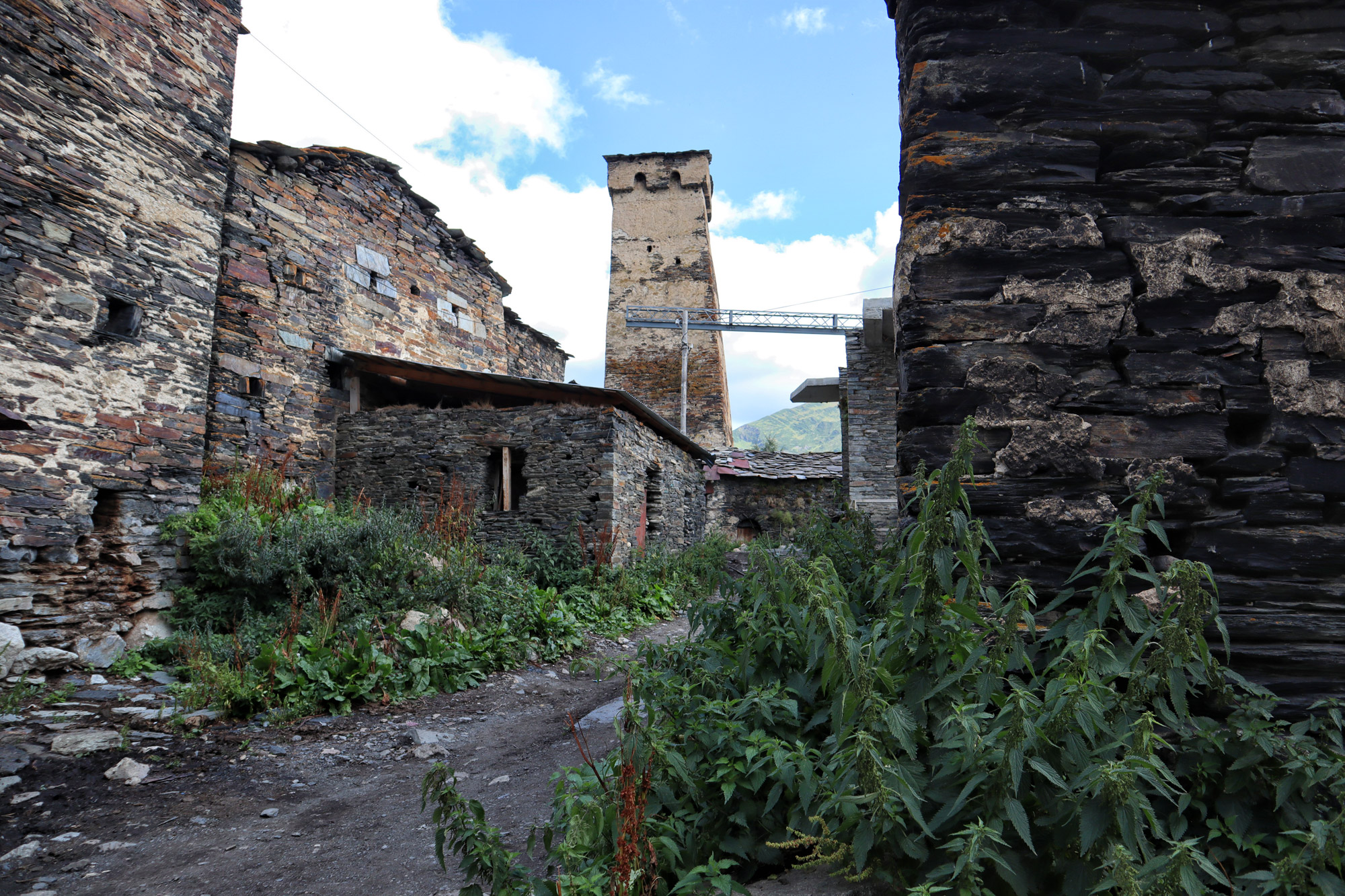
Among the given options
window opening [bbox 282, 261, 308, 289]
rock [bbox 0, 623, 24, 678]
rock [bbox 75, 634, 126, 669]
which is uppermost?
window opening [bbox 282, 261, 308, 289]

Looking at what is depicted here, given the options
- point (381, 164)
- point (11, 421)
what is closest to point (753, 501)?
point (381, 164)

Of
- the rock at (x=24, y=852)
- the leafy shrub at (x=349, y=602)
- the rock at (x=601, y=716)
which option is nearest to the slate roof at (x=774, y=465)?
the leafy shrub at (x=349, y=602)

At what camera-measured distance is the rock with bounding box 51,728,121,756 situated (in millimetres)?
3909

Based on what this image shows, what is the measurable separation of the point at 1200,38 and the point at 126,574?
8189 mm

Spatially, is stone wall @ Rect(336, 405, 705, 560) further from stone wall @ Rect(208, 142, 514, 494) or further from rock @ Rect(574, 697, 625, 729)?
rock @ Rect(574, 697, 625, 729)

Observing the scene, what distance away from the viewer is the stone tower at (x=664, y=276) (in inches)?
858

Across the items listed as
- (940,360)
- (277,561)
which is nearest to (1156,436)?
(940,360)

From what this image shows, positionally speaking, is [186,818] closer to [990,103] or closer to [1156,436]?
[1156,436]

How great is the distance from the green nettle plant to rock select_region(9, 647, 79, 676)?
5386 mm

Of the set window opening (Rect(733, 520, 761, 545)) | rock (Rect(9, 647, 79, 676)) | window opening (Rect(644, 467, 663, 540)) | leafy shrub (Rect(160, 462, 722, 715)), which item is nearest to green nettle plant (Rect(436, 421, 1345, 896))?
leafy shrub (Rect(160, 462, 722, 715))

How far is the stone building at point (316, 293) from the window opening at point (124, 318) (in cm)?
144

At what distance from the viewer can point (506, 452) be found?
30.4 feet

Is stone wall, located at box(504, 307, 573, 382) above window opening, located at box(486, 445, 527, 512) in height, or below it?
above

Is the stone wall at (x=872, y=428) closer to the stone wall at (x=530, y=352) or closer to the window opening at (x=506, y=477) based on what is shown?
the window opening at (x=506, y=477)
